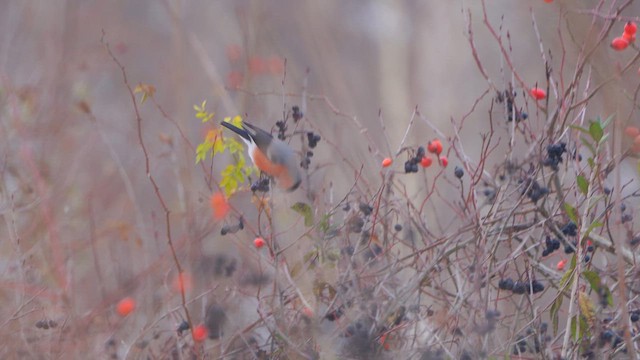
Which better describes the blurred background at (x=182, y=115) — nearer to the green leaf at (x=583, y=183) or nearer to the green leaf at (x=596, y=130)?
the green leaf at (x=596, y=130)

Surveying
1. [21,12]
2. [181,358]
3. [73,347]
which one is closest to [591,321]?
[181,358]

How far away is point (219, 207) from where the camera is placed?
2936 mm

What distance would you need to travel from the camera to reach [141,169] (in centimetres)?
729

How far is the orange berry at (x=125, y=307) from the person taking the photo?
3.02 m

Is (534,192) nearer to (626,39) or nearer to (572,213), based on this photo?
(572,213)

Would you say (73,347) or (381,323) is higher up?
(381,323)

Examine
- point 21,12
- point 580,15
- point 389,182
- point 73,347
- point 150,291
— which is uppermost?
point 21,12

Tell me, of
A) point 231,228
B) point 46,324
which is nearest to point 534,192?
point 231,228

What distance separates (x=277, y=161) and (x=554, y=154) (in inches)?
32.7

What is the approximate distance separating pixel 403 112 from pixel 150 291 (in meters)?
7.51

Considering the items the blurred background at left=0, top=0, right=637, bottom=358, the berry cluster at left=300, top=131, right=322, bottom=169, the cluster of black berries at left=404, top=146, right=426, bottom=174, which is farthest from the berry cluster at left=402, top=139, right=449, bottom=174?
the berry cluster at left=300, top=131, right=322, bottom=169

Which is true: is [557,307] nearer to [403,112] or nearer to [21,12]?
[21,12]

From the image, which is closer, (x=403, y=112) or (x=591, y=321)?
(x=591, y=321)

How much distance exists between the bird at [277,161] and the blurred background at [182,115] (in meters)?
0.08
